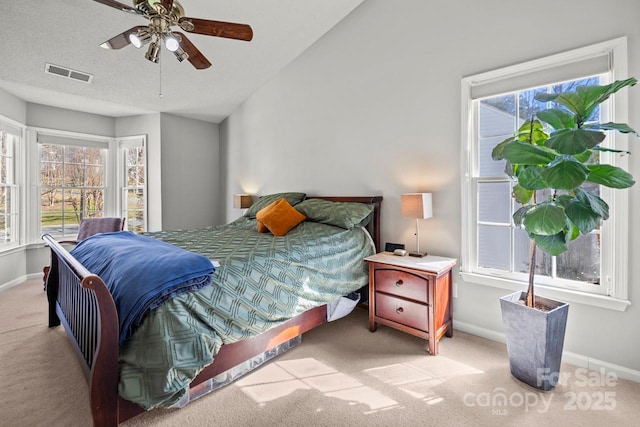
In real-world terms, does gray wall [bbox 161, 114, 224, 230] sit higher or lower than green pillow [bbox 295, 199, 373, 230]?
higher

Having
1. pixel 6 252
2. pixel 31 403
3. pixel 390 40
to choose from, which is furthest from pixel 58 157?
pixel 390 40

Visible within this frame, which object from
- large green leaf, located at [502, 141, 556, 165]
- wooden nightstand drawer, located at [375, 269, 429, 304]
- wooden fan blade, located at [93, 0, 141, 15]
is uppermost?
wooden fan blade, located at [93, 0, 141, 15]

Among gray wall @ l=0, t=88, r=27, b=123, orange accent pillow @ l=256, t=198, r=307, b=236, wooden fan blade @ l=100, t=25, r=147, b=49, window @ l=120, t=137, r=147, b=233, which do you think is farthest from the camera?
window @ l=120, t=137, r=147, b=233

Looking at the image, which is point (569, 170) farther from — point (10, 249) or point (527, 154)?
point (10, 249)

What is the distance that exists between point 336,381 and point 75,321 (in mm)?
1790

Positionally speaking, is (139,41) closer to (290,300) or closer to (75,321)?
(75,321)

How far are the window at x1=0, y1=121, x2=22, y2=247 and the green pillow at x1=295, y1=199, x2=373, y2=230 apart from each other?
3916mm

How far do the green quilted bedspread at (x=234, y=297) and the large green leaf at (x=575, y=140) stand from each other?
65.2 inches

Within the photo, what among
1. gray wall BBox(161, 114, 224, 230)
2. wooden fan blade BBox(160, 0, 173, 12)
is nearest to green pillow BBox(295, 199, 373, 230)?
wooden fan blade BBox(160, 0, 173, 12)

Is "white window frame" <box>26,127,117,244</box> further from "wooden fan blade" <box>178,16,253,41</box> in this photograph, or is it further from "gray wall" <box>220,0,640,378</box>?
"wooden fan blade" <box>178,16,253,41</box>

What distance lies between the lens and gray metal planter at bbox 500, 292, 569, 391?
1.80 metres

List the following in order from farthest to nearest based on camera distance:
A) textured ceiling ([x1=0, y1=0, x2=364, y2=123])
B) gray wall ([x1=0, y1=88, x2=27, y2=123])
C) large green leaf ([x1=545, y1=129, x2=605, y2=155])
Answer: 1. gray wall ([x1=0, y1=88, x2=27, y2=123])
2. textured ceiling ([x1=0, y1=0, x2=364, y2=123])
3. large green leaf ([x1=545, y1=129, x2=605, y2=155])

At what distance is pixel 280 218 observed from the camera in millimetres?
3127

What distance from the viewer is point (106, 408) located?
53.5 inches
